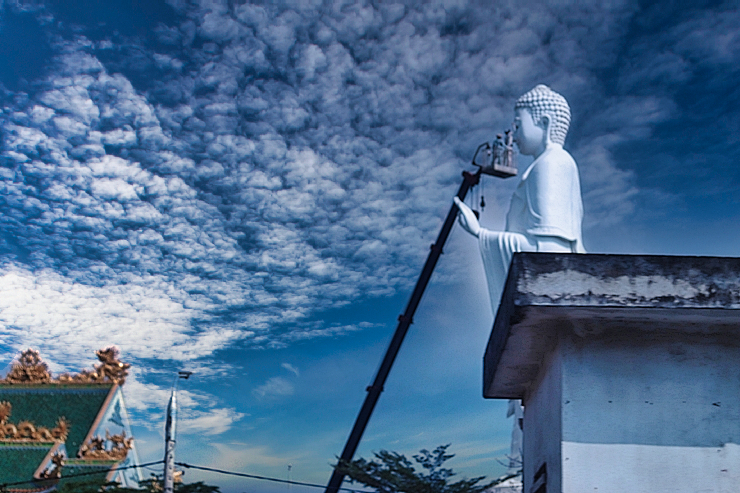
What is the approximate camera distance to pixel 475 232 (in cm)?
743

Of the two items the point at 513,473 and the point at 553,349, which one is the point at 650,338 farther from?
the point at 513,473

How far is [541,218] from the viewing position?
7.22 metres

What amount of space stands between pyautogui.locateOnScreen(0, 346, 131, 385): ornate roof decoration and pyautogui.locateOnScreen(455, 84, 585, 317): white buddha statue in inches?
380

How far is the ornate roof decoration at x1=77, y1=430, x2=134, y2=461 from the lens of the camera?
12.5 metres

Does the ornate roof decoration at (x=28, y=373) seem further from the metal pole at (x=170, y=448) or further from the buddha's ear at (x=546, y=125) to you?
the buddha's ear at (x=546, y=125)

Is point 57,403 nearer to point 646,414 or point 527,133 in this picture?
point 527,133

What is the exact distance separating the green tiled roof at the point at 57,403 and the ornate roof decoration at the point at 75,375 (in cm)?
13

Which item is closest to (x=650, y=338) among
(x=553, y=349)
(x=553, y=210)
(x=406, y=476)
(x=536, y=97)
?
(x=553, y=349)

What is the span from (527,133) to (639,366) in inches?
241

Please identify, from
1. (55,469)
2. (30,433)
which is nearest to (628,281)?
(55,469)

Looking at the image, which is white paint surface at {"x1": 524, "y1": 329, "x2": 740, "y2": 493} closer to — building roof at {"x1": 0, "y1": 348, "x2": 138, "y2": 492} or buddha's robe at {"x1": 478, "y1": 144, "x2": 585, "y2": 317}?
buddha's robe at {"x1": 478, "y1": 144, "x2": 585, "y2": 317}

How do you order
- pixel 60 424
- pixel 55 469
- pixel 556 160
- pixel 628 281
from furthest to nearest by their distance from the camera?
pixel 60 424 → pixel 55 469 → pixel 556 160 → pixel 628 281

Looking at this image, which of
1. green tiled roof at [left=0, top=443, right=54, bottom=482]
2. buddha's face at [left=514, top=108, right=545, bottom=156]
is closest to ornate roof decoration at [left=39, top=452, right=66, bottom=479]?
green tiled roof at [left=0, top=443, right=54, bottom=482]

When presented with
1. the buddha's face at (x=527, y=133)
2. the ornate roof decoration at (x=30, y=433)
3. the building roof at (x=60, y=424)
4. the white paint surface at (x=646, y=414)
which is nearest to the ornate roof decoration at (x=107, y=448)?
the building roof at (x=60, y=424)
